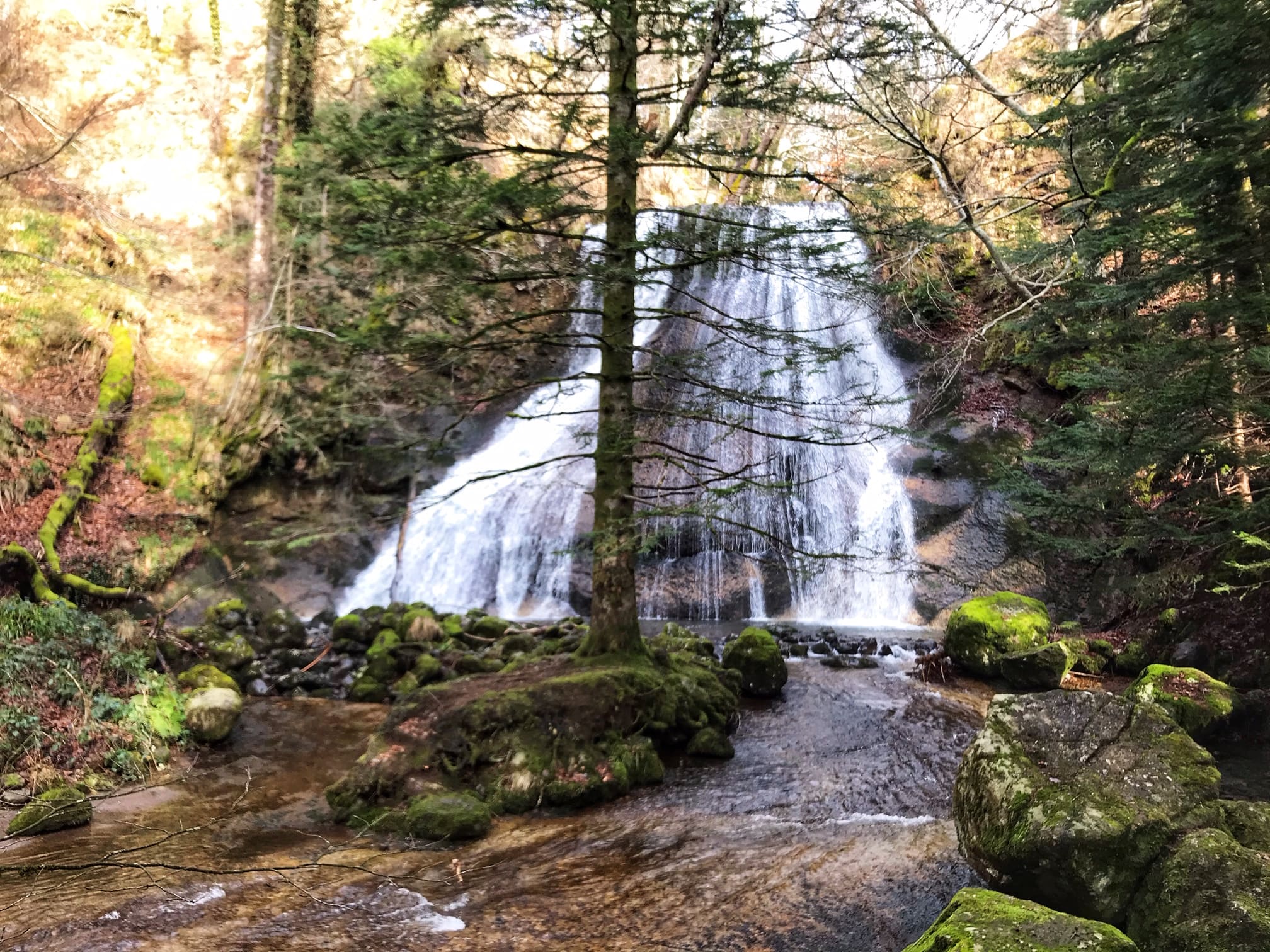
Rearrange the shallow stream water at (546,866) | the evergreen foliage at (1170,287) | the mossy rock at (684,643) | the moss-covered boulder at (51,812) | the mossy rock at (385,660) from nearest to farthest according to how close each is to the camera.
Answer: the shallow stream water at (546,866), the moss-covered boulder at (51,812), the evergreen foliage at (1170,287), the mossy rock at (684,643), the mossy rock at (385,660)

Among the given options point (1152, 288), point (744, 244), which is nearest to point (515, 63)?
point (744, 244)

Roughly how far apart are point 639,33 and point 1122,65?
289 inches

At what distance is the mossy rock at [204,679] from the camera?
8.66 meters

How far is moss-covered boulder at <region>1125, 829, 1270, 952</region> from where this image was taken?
307 centimetres

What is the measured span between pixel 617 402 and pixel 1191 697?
6.10 m

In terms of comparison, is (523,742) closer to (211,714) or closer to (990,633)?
(211,714)

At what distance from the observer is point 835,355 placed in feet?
21.6

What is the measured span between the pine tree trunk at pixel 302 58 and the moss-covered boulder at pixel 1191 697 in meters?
15.5

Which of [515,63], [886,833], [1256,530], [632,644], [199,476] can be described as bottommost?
[886,833]

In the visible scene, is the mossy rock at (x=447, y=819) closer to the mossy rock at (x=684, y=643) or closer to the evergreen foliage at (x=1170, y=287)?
the mossy rock at (x=684, y=643)

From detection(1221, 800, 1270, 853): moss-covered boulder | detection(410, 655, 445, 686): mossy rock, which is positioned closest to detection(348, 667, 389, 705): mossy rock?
detection(410, 655, 445, 686): mossy rock

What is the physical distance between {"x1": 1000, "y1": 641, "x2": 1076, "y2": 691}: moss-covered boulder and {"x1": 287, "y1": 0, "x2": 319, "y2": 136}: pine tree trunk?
14660 mm

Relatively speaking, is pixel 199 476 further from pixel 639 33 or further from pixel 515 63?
pixel 639 33

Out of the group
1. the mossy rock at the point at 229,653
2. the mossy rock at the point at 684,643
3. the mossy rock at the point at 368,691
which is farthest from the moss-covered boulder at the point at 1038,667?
the mossy rock at the point at 229,653
